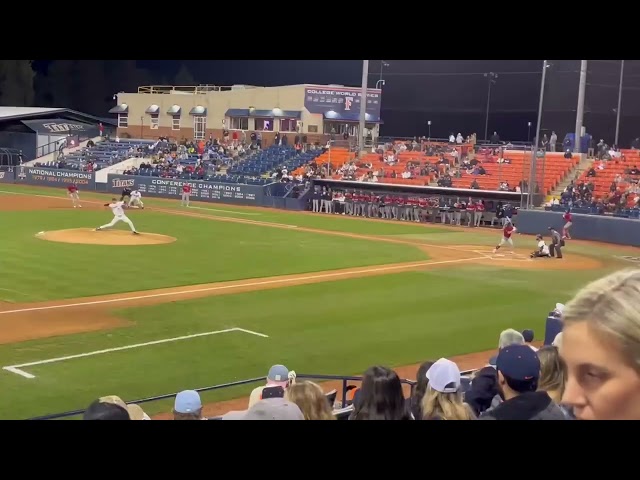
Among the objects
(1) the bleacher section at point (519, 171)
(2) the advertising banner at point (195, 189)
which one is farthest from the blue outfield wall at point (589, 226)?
(2) the advertising banner at point (195, 189)

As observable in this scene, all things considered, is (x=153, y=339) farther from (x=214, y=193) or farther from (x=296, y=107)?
(x=296, y=107)

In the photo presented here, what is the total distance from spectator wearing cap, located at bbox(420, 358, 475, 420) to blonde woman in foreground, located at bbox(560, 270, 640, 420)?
122 inches

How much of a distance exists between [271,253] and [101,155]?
34.3 meters

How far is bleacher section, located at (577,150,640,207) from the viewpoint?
109 ft

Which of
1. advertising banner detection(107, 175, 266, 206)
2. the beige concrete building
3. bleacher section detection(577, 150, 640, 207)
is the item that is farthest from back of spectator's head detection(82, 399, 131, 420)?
the beige concrete building

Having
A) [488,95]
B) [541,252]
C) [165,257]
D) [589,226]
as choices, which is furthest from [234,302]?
[488,95]

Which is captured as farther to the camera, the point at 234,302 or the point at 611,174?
the point at 611,174

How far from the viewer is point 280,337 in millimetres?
13086

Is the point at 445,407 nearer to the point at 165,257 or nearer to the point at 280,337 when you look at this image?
the point at 280,337

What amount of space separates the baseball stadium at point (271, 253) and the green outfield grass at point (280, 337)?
2.2 inches

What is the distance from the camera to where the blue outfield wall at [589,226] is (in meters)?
29.8

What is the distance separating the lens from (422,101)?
50.3 metres

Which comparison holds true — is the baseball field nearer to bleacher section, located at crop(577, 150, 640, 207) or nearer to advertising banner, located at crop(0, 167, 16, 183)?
bleacher section, located at crop(577, 150, 640, 207)

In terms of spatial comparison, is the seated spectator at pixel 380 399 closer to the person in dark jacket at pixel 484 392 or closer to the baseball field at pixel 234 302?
the person in dark jacket at pixel 484 392
